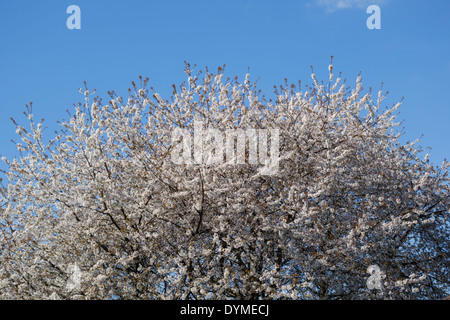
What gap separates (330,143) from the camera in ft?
41.5

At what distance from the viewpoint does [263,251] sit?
1106 cm

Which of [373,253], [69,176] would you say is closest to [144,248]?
[69,176]

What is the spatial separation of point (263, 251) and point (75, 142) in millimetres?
5541

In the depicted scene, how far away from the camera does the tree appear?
10.4 metres

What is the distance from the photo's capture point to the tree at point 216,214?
34.0 ft

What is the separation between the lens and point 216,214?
11336mm
